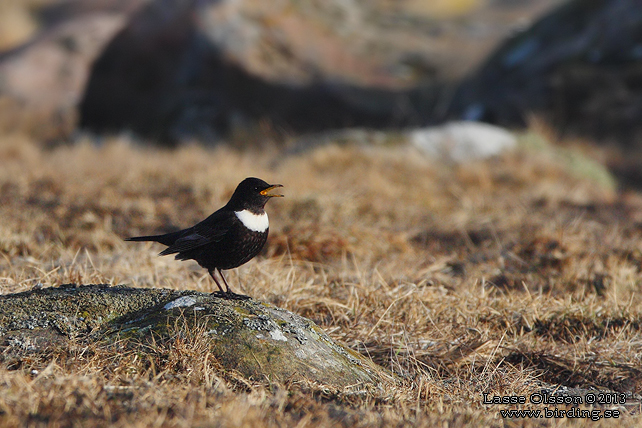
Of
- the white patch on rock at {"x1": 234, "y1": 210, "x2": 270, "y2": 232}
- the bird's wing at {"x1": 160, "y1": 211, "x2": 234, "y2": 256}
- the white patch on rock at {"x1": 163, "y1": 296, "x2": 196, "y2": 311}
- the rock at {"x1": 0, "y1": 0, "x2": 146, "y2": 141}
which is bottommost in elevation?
the rock at {"x1": 0, "y1": 0, "x2": 146, "y2": 141}

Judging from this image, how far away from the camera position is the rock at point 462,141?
856cm

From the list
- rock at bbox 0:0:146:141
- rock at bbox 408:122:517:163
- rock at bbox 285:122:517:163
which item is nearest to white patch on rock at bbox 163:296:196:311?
rock at bbox 285:122:517:163

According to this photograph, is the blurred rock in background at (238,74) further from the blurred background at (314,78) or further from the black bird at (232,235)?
the black bird at (232,235)

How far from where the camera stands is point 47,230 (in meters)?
5.49

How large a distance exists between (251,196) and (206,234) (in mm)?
305

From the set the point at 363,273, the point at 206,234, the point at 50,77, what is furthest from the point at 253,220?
the point at 50,77

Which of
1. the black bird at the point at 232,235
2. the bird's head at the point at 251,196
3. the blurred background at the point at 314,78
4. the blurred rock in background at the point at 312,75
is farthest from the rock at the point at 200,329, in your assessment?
the blurred rock in background at the point at 312,75

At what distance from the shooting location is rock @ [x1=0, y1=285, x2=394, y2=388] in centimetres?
267

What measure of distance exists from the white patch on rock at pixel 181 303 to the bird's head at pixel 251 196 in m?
0.67

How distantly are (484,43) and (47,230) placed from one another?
11.6 meters

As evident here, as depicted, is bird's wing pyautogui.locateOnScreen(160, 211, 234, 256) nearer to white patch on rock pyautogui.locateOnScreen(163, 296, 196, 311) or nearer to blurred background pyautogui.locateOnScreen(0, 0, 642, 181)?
white patch on rock pyautogui.locateOnScreen(163, 296, 196, 311)

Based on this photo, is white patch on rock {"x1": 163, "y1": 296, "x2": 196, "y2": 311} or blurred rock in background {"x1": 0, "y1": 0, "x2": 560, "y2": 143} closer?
white patch on rock {"x1": 163, "y1": 296, "x2": 196, "y2": 311}

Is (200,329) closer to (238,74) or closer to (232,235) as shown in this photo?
(232,235)

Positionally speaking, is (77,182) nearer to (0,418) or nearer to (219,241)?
(219,241)
